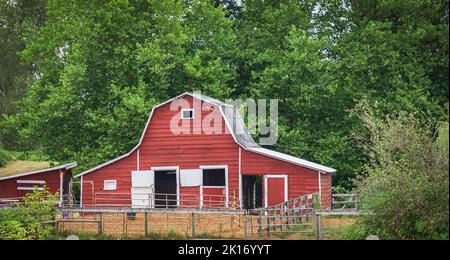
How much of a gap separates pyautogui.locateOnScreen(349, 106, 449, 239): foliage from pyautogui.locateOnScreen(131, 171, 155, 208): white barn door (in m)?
13.7

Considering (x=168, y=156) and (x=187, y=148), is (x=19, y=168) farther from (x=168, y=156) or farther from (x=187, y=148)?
(x=187, y=148)

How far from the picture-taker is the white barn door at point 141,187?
35.3m

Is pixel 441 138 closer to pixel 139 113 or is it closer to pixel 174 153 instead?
pixel 174 153

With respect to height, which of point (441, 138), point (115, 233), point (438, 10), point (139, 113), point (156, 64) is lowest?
point (115, 233)

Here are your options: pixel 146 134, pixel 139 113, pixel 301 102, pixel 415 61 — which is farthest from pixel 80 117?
pixel 415 61

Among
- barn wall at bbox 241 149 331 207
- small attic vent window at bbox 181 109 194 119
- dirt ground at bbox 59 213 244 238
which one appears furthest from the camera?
small attic vent window at bbox 181 109 194 119

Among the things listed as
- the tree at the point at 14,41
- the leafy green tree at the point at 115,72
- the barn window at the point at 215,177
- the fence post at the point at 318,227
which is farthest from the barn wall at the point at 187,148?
the tree at the point at 14,41

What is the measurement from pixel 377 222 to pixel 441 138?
121 inches

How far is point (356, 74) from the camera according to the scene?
42656 mm

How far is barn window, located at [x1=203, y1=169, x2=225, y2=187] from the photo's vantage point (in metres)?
36.2

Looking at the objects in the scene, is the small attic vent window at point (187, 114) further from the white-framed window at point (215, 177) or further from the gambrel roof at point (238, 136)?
the white-framed window at point (215, 177)

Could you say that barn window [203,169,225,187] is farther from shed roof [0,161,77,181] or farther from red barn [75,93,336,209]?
shed roof [0,161,77,181]

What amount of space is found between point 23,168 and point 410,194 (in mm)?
25708

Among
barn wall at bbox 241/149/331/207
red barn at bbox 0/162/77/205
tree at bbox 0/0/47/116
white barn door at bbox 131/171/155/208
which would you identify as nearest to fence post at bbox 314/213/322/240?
barn wall at bbox 241/149/331/207
